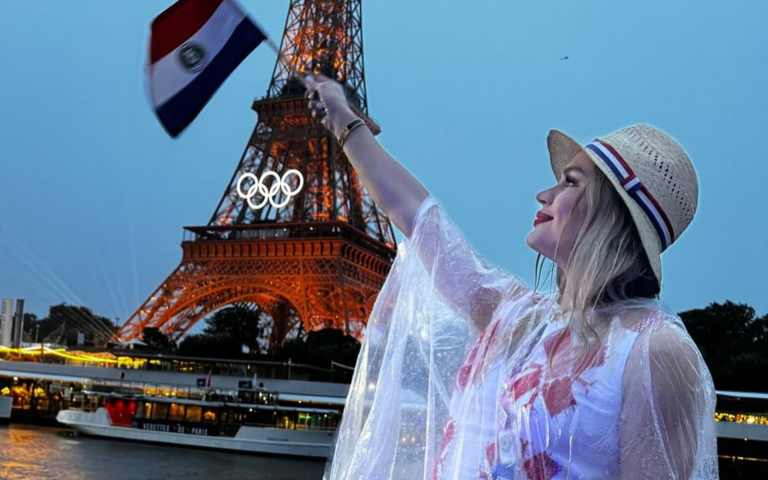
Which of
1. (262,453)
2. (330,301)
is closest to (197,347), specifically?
(330,301)

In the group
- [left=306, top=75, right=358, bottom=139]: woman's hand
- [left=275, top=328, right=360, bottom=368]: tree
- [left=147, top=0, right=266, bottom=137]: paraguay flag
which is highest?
[left=147, top=0, right=266, bottom=137]: paraguay flag

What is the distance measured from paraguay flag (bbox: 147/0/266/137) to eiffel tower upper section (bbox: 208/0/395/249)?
32.6 metres

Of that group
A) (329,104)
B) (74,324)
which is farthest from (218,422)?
(74,324)

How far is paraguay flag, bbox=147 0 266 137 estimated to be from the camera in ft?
6.87

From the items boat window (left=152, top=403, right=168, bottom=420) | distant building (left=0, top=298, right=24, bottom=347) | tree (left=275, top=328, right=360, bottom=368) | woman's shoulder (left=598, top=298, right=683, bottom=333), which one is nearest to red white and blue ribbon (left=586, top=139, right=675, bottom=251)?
woman's shoulder (left=598, top=298, right=683, bottom=333)

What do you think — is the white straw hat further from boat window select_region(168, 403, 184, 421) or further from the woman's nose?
boat window select_region(168, 403, 184, 421)

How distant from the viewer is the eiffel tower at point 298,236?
3247cm

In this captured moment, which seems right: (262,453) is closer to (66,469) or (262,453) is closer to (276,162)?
(66,469)

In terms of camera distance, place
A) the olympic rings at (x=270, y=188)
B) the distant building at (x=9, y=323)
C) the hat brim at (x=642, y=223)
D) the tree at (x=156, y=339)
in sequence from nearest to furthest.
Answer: the hat brim at (x=642, y=223), the tree at (x=156, y=339), the olympic rings at (x=270, y=188), the distant building at (x=9, y=323)

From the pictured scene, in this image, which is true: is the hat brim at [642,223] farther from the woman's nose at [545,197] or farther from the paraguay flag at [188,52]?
the paraguay flag at [188,52]

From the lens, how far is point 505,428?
3.91ft

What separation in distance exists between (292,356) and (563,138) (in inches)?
1223

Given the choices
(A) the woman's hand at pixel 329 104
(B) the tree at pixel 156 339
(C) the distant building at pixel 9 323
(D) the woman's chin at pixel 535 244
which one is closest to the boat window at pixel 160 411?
(B) the tree at pixel 156 339

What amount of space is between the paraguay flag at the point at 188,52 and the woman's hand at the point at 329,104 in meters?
0.40
